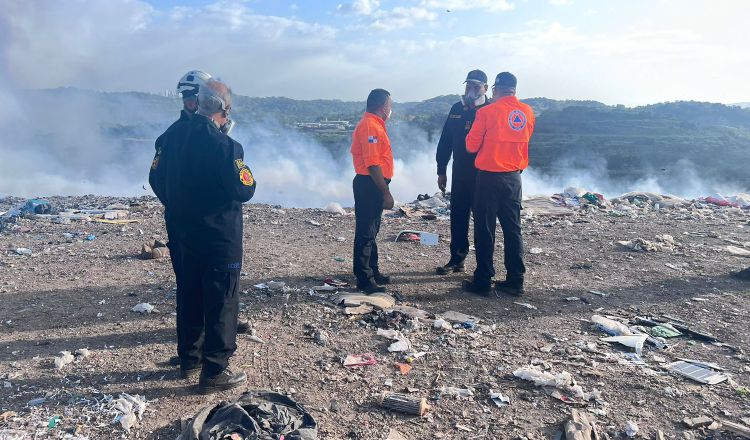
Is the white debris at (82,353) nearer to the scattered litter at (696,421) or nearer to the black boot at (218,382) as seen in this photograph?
the black boot at (218,382)

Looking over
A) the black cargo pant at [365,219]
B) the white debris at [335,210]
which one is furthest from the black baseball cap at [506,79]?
the white debris at [335,210]

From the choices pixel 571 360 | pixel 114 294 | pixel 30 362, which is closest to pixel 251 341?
pixel 30 362

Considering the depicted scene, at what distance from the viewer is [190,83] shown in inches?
123

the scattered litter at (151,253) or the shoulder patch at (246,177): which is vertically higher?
the shoulder patch at (246,177)

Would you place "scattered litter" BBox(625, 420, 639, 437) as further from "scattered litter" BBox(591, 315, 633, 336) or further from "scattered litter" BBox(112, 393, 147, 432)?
"scattered litter" BBox(112, 393, 147, 432)

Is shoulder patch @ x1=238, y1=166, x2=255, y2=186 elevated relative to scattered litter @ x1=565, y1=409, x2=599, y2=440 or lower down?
elevated

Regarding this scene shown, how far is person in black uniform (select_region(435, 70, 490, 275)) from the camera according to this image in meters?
5.45

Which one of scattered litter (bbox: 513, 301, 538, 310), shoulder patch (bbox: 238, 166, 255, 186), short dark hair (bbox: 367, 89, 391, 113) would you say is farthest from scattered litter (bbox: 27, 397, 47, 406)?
scattered litter (bbox: 513, 301, 538, 310)

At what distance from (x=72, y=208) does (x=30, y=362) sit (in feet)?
25.6

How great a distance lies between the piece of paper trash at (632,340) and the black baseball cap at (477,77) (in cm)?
295

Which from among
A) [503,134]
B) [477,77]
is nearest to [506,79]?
[503,134]

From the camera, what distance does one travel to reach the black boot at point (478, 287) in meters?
4.97

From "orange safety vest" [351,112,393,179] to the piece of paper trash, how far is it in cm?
239

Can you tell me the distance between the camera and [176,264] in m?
3.27
